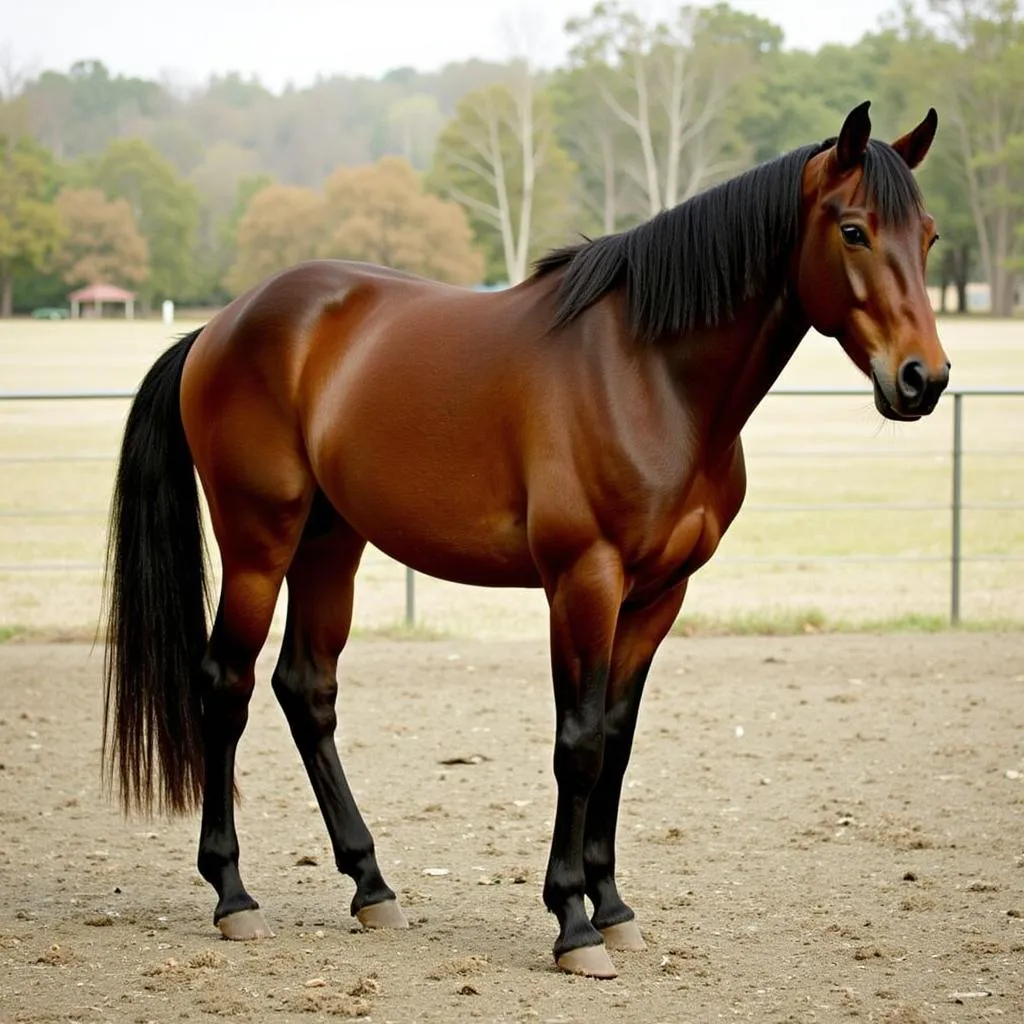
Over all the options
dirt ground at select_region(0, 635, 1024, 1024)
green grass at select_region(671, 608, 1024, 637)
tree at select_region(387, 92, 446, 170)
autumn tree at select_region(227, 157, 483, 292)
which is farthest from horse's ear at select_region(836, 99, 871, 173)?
tree at select_region(387, 92, 446, 170)

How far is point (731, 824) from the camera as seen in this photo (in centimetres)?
477

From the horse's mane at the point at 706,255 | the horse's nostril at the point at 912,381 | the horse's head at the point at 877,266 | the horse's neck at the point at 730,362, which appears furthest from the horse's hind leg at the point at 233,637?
the horse's nostril at the point at 912,381

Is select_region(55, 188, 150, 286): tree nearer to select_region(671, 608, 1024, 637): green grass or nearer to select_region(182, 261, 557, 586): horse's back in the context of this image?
select_region(671, 608, 1024, 637): green grass

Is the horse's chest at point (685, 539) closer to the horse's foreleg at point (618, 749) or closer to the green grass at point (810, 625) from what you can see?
the horse's foreleg at point (618, 749)

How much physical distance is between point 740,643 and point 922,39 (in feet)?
130

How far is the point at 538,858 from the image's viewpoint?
173 inches

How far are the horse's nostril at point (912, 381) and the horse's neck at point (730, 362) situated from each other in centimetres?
39

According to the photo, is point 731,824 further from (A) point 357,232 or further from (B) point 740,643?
(A) point 357,232

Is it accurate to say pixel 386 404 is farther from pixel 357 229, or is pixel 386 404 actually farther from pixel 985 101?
pixel 985 101

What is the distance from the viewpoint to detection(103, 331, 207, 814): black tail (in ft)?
13.0

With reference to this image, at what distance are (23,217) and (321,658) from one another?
27280 mm

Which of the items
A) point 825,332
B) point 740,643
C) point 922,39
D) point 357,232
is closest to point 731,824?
point 825,332

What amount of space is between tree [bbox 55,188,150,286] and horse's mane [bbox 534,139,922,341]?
29434 mm

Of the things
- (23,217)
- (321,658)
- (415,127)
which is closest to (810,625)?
(321,658)
